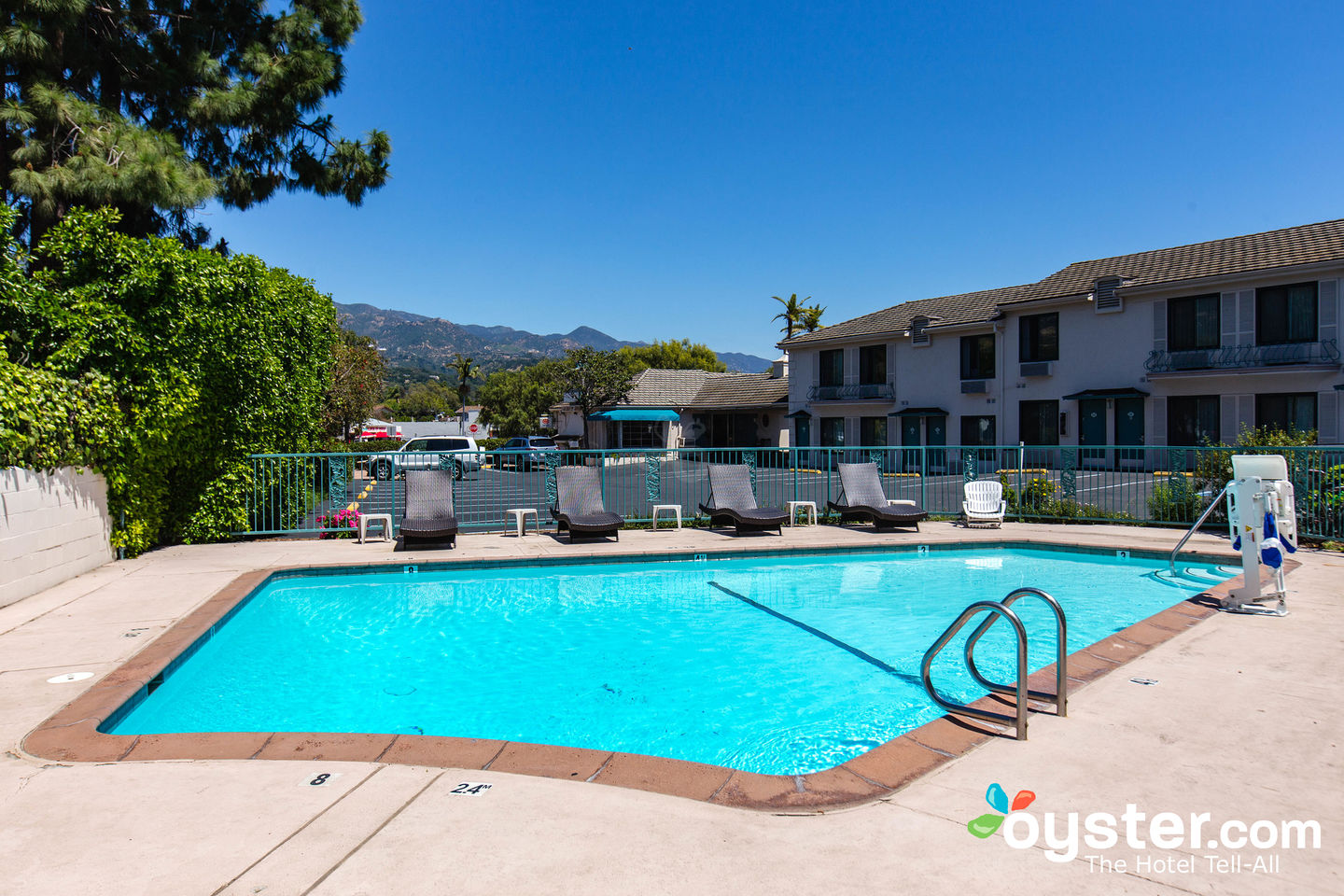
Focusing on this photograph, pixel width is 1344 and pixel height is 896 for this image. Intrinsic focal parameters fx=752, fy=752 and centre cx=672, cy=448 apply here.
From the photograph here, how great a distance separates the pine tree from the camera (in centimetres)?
1173

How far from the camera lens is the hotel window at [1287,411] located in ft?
77.4

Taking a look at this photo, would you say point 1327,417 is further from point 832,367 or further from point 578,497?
point 578,497

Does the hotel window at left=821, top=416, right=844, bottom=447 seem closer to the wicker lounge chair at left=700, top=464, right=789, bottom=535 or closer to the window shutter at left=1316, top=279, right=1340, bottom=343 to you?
the window shutter at left=1316, top=279, right=1340, bottom=343

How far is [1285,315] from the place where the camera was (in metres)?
23.7

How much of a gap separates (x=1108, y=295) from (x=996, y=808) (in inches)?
1134

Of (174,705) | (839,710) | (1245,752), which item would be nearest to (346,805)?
(174,705)

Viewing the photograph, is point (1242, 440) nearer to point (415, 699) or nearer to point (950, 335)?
point (415, 699)

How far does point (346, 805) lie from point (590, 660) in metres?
3.52

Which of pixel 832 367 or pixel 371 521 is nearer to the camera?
pixel 371 521

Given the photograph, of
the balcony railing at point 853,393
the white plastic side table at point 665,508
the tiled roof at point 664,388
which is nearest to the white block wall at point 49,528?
the white plastic side table at point 665,508

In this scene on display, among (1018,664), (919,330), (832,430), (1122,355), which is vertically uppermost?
(919,330)

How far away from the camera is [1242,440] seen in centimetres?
1260

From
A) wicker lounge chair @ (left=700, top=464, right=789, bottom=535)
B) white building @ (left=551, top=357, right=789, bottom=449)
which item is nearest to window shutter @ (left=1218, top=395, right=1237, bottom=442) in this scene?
wicker lounge chair @ (left=700, top=464, right=789, bottom=535)

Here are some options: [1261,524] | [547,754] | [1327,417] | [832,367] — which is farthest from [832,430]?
[547,754]
